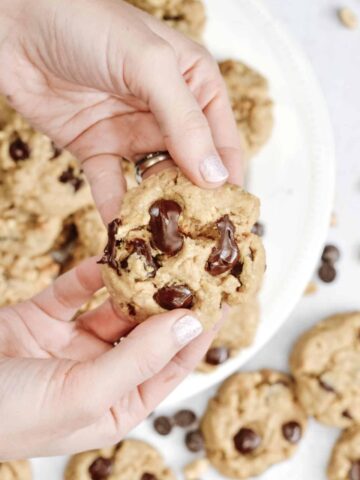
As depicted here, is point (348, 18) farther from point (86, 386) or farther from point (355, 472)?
point (86, 386)

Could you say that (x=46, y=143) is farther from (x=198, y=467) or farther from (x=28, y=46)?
(x=198, y=467)

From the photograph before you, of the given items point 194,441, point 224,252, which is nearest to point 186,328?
point 224,252

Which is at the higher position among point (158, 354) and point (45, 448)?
point (158, 354)

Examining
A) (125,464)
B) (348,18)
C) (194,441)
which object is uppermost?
(348,18)

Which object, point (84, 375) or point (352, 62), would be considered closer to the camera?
point (84, 375)

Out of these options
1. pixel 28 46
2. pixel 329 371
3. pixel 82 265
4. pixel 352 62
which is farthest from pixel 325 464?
pixel 28 46

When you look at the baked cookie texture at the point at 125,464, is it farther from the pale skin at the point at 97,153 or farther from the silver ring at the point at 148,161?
the silver ring at the point at 148,161
